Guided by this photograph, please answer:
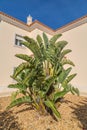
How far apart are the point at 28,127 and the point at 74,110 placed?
10.1 feet

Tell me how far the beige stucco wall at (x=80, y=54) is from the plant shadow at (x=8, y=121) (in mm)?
9047

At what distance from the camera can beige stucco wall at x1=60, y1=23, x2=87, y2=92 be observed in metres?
14.5

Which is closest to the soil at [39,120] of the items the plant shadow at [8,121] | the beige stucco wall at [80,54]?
the plant shadow at [8,121]

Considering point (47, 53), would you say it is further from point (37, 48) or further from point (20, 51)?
point (20, 51)

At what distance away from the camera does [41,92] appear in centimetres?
664

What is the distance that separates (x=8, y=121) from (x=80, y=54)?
10822 millimetres

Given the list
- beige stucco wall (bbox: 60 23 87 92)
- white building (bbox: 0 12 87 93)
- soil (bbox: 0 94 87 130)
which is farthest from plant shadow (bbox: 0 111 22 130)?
beige stucco wall (bbox: 60 23 87 92)

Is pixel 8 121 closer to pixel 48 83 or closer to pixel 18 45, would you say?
pixel 48 83

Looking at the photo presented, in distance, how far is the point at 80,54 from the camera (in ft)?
49.1

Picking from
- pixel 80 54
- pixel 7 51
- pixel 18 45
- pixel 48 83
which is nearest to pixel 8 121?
pixel 48 83

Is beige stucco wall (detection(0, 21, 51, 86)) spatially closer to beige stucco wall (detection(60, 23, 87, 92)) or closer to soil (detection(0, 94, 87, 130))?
beige stucco wall (detection(60, 23, 87, 92))

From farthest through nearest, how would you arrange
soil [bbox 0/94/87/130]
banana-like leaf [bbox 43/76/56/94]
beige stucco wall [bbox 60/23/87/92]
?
beige stucco wall [bbox 60/23/87/92], banana-like leaf [bbox 43/76/56/94], soil [bbox 0/94/87/130]

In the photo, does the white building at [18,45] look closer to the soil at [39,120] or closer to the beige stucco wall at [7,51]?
the beige stucco wall at [7,51]

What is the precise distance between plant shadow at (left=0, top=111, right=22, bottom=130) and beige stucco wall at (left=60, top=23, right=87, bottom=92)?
905 centimetres
